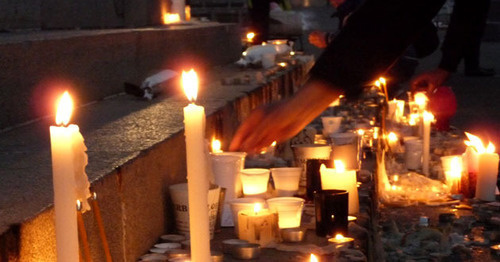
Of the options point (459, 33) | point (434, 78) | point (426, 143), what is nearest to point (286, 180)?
point (459, 33)

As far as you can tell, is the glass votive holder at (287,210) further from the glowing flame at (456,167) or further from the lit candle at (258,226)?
the glowing flame at (456,167)

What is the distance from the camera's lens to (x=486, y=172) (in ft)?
20.6

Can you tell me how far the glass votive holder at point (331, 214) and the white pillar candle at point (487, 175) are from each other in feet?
8.97

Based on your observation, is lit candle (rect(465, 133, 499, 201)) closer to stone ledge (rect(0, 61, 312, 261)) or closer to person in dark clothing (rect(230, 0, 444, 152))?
stone ledge (rect(0, 61, 312, 261))

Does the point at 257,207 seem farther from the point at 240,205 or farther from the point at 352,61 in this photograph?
the point at 352,61

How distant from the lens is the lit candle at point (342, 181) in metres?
3.96

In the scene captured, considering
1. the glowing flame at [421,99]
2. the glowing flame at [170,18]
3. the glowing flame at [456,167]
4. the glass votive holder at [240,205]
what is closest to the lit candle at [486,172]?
the glowing flame at [456,167]

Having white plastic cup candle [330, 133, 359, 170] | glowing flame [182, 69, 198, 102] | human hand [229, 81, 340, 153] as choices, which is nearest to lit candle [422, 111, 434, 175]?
white plastic cup candle [330, 133, 359, 170]

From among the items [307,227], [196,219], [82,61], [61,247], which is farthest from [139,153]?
[82,61]

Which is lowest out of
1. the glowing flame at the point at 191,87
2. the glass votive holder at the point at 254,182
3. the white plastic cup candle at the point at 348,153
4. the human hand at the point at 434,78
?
the glass votive holder at the point at 254,182

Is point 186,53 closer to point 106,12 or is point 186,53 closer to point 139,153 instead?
point 106,12

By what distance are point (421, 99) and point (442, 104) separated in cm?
27

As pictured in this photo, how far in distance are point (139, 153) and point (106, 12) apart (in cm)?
429

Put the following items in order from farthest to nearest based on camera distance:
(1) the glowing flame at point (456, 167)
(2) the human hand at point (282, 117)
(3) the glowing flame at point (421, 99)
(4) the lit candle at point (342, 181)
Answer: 1. (3) the glowing flame at point (421, 99)
2. (1) the glowing flame at point (456, 167)
3. (4) the lit candle at point (342, 181)
4. (2) the human hand at point (282, 117)
